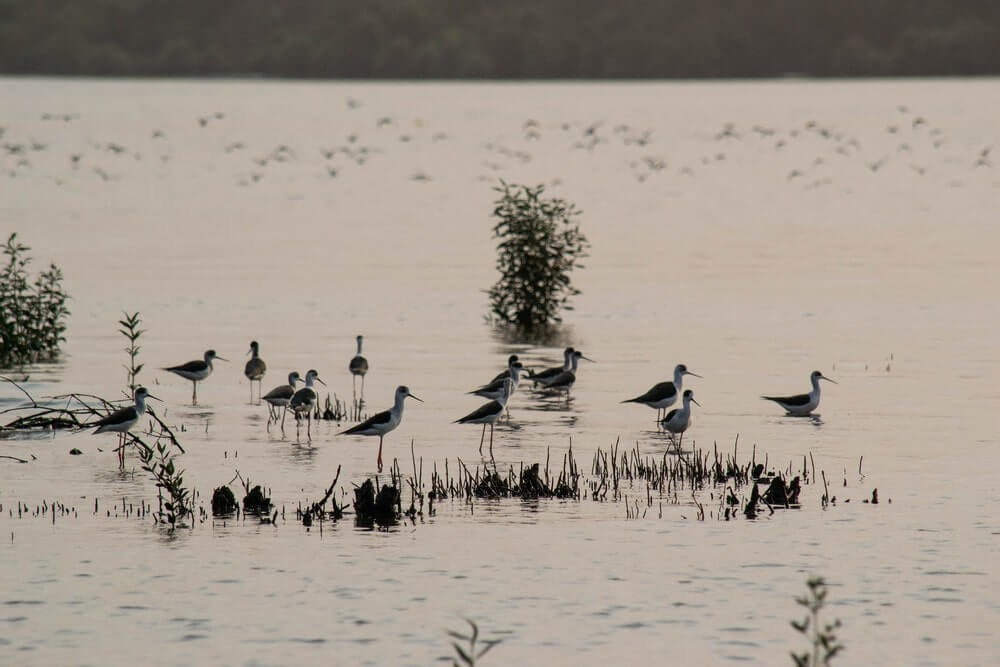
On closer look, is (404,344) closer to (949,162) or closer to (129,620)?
(129,620)

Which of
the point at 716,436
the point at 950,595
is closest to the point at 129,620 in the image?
the point at 950,595

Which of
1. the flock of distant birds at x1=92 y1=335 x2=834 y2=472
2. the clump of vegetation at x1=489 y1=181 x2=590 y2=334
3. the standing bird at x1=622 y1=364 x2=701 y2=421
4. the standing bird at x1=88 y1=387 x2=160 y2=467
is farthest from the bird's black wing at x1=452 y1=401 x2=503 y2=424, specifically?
the clump of vegetation at x1=489 y1=181 x2=590 y2=334

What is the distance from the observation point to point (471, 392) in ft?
85.4

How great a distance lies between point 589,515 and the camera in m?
18.9

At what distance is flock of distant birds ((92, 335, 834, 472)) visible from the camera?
22.3 meters

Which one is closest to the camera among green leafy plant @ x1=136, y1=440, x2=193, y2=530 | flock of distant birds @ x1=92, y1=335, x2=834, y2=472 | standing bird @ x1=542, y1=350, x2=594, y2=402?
green leafy plant @ x1=136, y1=440, x2=193, y2=530

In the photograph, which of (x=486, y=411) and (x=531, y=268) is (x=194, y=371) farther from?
(x=531, y=268)

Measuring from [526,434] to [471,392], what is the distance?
1.84 metres

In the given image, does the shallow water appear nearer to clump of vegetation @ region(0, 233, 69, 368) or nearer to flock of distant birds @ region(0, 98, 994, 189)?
clump of vegetation @ region(0, 233, 69, 368)

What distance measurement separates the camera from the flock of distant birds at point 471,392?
22.3 meters

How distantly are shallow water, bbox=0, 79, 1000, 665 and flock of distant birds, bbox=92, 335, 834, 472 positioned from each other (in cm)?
38

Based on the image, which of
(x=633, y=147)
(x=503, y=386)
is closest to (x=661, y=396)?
(x=503, y=386)

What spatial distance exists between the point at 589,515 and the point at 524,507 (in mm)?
837

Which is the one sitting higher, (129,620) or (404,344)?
(404,344)
